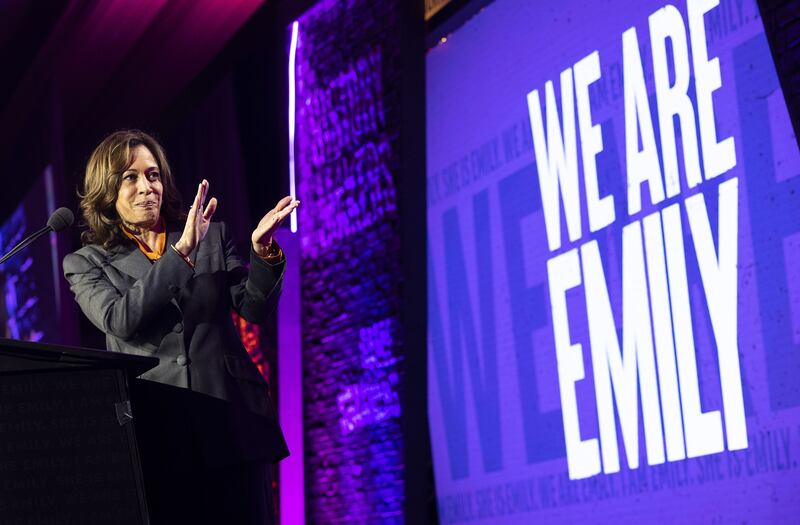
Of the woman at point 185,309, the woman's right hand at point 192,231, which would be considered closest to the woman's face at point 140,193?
the woman at point 185,309

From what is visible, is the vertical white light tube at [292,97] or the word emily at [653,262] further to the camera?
the vertical white light tube at [292,97]

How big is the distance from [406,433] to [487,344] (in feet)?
1.98

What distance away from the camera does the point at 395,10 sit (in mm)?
4281

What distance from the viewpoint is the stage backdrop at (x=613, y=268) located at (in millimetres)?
2561

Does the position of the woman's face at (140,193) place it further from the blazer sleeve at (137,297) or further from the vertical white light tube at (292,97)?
the vertical white light tube at (292,97)

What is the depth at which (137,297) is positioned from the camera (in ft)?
5.70

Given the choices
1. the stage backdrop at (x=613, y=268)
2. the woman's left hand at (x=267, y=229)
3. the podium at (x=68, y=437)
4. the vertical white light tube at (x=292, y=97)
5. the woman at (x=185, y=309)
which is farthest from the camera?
the vertical white light tube at (x=292, y=97)

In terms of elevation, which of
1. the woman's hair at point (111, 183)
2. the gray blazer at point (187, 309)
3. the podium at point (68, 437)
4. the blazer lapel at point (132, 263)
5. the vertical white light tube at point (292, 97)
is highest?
the vertical white light tube at point (292, 97)

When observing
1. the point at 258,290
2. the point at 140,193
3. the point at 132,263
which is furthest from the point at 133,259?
the point at 258,290

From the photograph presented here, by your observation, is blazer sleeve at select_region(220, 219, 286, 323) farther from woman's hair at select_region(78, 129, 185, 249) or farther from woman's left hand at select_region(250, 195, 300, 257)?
woman's hair at select_region(78, 129, 185, 249)

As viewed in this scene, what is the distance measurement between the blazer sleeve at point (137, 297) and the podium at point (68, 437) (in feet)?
0.42

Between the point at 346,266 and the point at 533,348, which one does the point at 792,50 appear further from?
the point at 346,266

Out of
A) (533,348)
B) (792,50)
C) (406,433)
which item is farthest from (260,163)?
(792,50)

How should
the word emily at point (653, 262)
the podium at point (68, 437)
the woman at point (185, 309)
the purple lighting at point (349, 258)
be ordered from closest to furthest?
the podium at point (68, 437) → the woman at point (185, 309) → the word emily at point (653, 262) → the purple lighting at point (349, 258)
